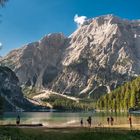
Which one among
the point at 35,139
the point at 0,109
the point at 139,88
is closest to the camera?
the point at 35,139

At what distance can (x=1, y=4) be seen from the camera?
28797 millimetres

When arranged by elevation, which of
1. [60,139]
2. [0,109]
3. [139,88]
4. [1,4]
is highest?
[139,88]

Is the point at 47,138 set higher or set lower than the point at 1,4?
lower

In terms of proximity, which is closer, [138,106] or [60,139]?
[60,139]

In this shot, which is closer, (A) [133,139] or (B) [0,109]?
(A) [133,139]

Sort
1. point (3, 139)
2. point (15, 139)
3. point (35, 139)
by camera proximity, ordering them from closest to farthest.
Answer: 1. point (3, 139)
2. point (15, 139)
3. point (35, 139)

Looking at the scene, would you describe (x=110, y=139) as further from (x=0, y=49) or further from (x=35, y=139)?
(x=0, y=49)

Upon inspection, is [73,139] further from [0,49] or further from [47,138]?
[0,49]

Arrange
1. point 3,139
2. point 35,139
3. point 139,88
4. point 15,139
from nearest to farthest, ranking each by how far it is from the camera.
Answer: point 3,139 < point 15,139 < point 35,139 < point 139,88

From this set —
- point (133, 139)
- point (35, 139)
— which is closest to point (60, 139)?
point (35, 139)

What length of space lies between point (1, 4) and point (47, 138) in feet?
60.4

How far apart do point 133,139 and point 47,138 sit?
1011 centimetres

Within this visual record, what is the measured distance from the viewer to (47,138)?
40656 millimetres

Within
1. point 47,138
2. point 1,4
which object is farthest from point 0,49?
point 47,138
